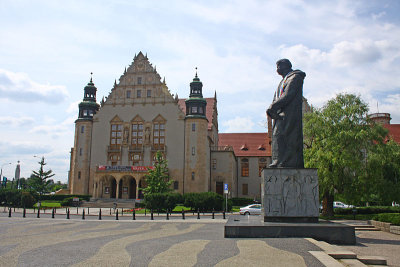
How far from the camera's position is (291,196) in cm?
1230

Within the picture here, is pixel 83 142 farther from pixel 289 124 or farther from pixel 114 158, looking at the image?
pixel 289 124

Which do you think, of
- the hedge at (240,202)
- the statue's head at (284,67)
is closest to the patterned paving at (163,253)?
the statue's head at (284,67)

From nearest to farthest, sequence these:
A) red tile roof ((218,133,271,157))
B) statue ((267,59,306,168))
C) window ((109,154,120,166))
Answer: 1. statue ((267,59,306,168))
2. window ((109,154,120,166))
3. red tile roof ((218,133,271,157))

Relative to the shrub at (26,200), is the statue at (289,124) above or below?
above

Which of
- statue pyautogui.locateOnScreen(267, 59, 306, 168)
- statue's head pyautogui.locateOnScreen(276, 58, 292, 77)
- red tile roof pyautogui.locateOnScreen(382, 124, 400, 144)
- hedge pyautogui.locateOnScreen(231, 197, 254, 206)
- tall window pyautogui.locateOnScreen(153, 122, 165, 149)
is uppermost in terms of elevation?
red tile roof pyautogui.locateOnScreen(382, 124, 400, 144)

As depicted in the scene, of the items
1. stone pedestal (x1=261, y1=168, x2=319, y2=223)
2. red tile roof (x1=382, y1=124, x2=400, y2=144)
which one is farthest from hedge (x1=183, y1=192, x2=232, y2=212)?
red tile roof (x1=382, y1=124, x2=400, y2=144)

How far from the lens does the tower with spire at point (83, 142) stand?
53.8 meters

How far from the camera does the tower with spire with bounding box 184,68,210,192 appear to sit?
166 feet

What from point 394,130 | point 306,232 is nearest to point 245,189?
point 394,130

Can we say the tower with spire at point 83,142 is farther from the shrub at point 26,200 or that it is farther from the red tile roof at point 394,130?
the red tile roof at point 394,130

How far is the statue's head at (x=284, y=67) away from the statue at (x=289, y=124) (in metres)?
0.66

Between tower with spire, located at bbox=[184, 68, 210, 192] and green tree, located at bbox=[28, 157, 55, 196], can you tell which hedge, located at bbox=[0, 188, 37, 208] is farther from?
tower with spire, located at bbox=[184, 68, 210, 192]

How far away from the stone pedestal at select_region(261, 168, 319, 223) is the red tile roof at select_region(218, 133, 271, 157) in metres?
51.3

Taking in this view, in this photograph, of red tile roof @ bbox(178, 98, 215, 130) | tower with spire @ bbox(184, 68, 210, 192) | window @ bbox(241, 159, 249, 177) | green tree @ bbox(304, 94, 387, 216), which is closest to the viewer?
green tree @ bbox(304, 94, 387, 216)
